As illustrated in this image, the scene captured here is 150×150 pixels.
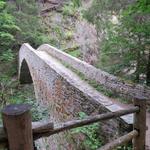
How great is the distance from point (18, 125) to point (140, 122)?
156 centimetres

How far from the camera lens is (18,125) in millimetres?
1807

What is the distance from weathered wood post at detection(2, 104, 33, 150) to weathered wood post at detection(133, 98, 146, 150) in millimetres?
1401

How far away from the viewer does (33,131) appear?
1970mm

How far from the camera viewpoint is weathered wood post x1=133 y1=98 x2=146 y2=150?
281 cm

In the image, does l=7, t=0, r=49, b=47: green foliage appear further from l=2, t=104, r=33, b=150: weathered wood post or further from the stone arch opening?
l=2, t=104, r=33, b=150: weathered wood post

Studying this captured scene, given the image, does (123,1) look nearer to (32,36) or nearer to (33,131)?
(33,131)

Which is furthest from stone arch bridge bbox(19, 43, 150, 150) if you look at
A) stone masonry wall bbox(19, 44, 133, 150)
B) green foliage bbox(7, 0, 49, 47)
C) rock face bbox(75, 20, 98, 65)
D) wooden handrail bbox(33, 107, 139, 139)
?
green foliage bbox(7, 0, 49, 47)

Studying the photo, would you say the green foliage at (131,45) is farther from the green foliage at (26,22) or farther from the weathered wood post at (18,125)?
the green foliage at (26,22)

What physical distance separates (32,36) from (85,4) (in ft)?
19.3

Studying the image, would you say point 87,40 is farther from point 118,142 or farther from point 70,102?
point 118,142

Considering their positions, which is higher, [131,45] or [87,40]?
[131,45]

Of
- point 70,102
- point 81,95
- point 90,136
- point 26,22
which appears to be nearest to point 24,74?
point 26,22

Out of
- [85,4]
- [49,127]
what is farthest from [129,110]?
[85,4]

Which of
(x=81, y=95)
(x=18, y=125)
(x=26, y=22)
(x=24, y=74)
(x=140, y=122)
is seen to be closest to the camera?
(x=18, y=125)
